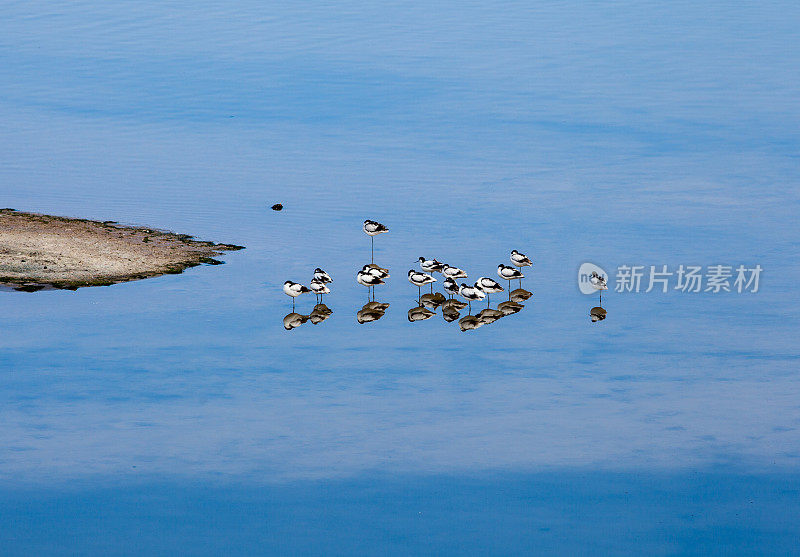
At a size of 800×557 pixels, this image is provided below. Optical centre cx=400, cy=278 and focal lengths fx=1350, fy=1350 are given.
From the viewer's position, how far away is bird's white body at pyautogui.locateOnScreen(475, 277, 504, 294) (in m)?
19.7

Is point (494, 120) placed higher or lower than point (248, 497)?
higher

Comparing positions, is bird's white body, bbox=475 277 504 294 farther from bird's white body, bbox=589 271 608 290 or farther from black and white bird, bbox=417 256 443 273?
bird's white body, bbox=589 271 608 290

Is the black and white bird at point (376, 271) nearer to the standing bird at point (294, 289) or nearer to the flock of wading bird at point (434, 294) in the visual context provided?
the flock of wading bird at point (434, 294)

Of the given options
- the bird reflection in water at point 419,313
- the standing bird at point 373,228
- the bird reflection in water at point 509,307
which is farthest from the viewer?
the standing bird at point 373,228

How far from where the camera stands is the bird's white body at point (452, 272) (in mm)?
20125

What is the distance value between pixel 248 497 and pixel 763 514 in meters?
5.33

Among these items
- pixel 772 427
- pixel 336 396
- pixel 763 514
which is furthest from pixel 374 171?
pixel 763 514

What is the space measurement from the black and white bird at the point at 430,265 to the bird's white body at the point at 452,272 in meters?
0.12

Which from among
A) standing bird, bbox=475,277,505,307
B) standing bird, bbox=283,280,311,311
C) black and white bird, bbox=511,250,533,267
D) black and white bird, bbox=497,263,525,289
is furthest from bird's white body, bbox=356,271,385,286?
black and white bird, bbox=511,250,533,267

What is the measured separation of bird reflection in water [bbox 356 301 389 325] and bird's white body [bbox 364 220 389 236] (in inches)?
98.9

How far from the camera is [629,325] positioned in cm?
1922

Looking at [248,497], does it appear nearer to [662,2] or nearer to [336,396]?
[336,396]

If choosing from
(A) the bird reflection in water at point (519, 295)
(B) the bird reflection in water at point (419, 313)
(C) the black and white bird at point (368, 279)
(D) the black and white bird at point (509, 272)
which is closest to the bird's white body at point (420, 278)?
(B) the bird reflection in water at point (419, 313)

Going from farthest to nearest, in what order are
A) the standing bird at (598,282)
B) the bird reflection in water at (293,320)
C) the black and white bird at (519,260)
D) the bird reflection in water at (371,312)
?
the black and white bird at (519,260) < the standing bird at (598,282) < the bird reflection in water at (371,312) < the bird reflection in water at (293,320)
